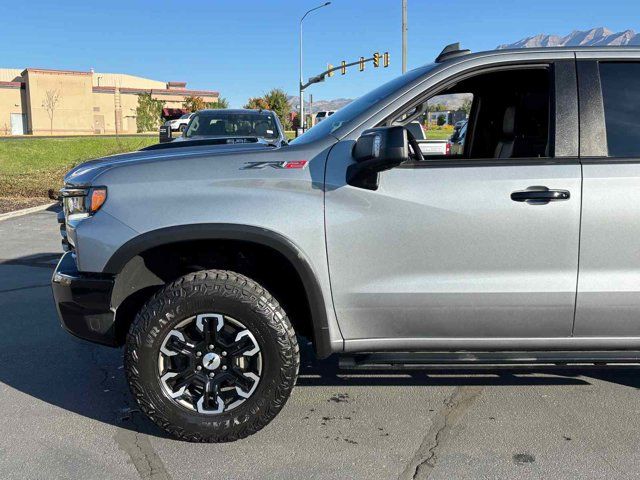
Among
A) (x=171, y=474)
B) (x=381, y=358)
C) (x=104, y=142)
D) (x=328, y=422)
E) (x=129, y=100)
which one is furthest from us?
(x=129, y=100)

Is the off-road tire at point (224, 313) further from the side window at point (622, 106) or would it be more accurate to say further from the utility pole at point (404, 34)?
the utility pole at point (404, 34)

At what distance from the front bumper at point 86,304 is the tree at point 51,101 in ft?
201

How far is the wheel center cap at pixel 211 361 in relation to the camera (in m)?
3.08

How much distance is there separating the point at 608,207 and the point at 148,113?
6052 cm

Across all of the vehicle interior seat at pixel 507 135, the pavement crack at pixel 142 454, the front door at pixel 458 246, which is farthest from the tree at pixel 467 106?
the pavement crack at pixel 142 454

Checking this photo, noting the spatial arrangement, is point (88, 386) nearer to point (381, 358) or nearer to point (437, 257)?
point (381, 358)

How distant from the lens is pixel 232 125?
11.0 metres

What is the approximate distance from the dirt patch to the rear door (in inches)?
432

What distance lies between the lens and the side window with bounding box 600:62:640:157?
10.2 ft

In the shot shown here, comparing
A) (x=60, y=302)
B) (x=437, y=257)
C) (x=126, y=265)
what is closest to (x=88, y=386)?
(x=60, y=302)

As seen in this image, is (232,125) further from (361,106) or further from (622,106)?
(622,106)

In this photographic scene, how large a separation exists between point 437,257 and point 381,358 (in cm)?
59

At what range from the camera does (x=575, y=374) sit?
4094mm

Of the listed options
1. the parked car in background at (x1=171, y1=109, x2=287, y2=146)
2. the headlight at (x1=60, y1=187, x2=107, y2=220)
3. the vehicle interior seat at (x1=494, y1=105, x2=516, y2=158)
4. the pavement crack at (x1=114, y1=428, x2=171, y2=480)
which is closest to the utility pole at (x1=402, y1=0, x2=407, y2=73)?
the parked car in background at (x1=171, y1=109, x2=287, y2=146)
